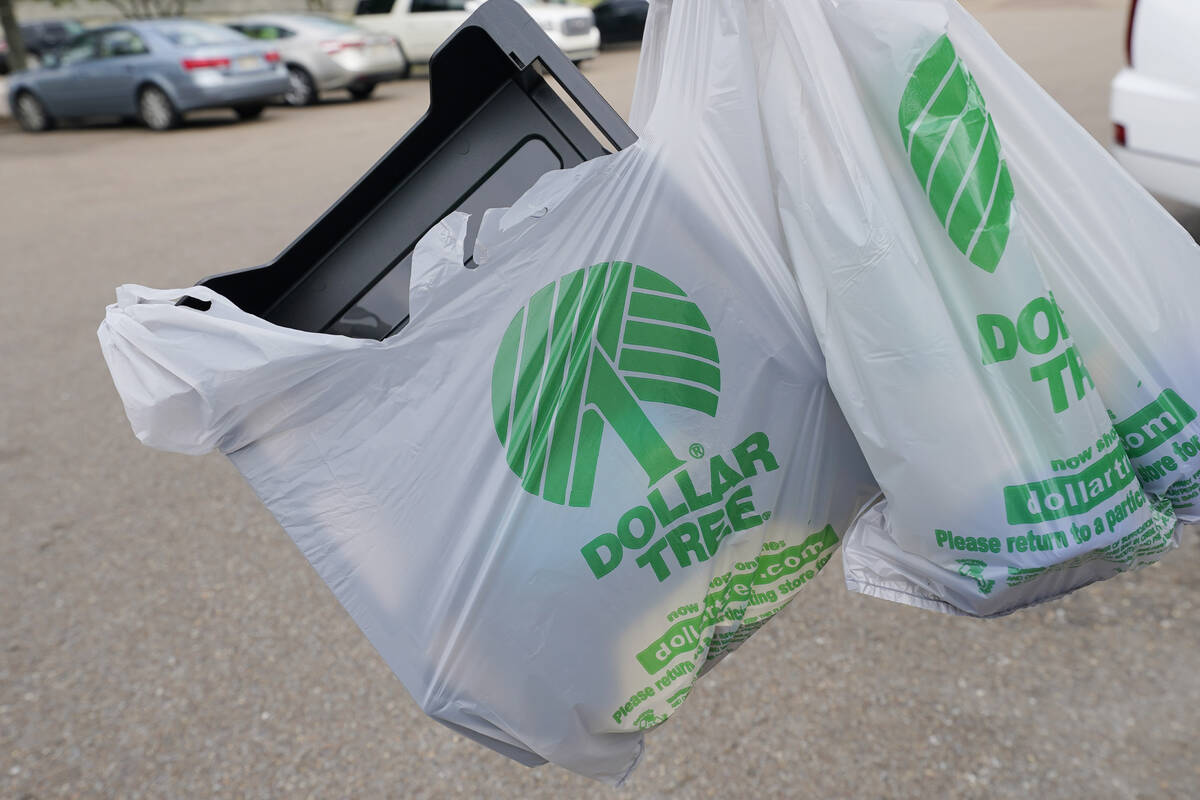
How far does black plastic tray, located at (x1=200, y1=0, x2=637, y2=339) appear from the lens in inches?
53.0

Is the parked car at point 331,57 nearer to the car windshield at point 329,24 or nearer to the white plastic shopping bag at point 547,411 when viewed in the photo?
the car windshield at point 329,24

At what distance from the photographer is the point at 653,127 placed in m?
1.17

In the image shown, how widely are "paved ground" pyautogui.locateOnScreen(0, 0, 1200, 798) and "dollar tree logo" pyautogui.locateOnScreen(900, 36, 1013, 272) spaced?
1156 mm

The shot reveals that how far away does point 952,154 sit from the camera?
112 cm

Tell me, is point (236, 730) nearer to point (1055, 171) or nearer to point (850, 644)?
point (850, 644)

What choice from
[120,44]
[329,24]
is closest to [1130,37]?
[120,44]

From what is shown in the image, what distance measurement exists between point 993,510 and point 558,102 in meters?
0.77

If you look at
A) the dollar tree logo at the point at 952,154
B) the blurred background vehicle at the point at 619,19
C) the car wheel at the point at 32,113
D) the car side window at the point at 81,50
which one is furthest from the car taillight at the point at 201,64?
the dollar tree logo at the point at 952,154

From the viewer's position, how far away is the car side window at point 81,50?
1149 centimetres

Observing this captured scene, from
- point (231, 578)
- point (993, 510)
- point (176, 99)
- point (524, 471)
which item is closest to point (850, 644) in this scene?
point (993, 510)

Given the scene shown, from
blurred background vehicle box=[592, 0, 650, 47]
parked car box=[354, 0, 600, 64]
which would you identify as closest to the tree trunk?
parked car box=[354, 0, 600, 64]

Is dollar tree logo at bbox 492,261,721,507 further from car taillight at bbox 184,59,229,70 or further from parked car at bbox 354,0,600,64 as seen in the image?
parked car at bbox 354,0,600,64

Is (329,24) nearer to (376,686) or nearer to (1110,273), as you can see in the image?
(376,686)

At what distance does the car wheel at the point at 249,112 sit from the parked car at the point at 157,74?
12mm
